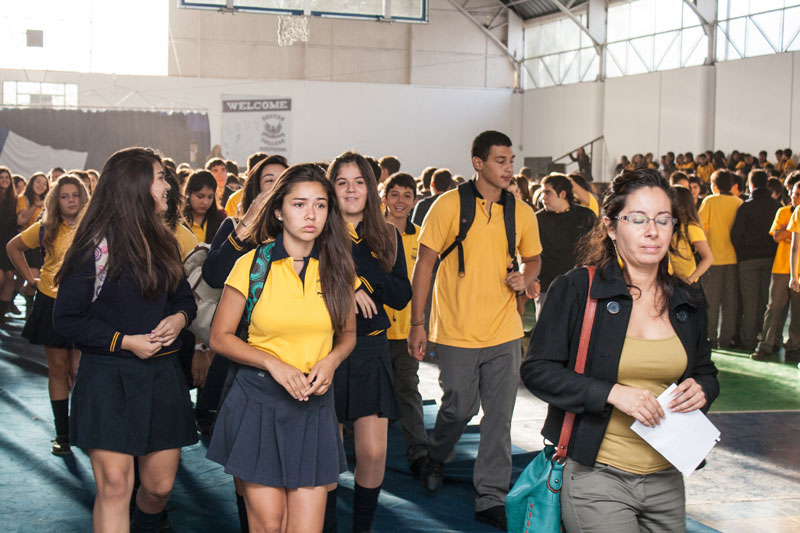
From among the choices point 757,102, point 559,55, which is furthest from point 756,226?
point 559,55

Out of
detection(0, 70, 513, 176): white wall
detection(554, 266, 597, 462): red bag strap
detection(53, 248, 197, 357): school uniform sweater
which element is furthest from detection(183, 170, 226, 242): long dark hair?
detection(0, 70, 513, 176): white wall

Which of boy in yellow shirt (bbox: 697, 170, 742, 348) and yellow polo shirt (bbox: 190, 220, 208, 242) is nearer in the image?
yellow polo shirt (bbox: 190, 220, 208, 242)

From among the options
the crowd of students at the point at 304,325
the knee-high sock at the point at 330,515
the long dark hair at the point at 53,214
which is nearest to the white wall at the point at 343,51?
the long dark hair at the point at 53,214

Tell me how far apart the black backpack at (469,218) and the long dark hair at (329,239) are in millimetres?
1335

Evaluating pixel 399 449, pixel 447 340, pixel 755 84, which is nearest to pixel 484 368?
pixel 447 340

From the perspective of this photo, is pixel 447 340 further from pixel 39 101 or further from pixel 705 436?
pixel 39 101

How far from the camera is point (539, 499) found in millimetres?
2584

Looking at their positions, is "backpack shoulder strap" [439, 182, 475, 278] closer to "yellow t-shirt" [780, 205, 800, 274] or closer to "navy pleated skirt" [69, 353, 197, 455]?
"navy pleated skirt" [69, 353, 197, 455]

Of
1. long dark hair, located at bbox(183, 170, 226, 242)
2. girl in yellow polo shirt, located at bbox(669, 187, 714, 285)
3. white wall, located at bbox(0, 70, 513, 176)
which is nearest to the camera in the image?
long dark hair, located at bbox(183, 170, 226, 242)

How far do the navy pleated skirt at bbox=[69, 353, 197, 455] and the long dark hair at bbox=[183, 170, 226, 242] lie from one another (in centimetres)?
256

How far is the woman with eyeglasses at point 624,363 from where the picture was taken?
8.31ft

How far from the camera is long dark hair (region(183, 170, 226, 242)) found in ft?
18.9

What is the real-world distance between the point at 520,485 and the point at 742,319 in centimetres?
776

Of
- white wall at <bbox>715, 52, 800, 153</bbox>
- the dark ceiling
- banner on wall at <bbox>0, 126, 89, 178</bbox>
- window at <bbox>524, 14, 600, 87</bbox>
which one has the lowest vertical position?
banner on wall at <bbox>0, 126, 89, 178</bbox>
